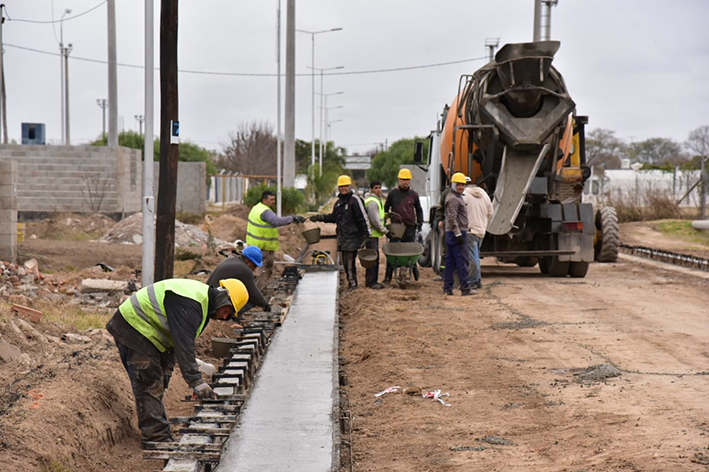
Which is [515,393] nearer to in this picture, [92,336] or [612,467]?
[612,467]

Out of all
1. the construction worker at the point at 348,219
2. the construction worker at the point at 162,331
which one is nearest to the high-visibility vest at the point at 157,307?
the construction worker at the point at 162,331

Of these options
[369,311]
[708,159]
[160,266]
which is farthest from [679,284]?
[708,159]

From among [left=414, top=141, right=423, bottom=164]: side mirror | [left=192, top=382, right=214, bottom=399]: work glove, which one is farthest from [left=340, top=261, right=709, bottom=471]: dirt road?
[left=414, top=141, right=423, bottom=164]: side mirror

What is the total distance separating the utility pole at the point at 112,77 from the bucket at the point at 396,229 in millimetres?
19479

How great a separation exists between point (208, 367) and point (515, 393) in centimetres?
301

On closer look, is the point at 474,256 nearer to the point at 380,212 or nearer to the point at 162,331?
the point at 380,212

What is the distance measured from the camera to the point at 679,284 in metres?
17.0

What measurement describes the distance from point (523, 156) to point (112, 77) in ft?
67.8

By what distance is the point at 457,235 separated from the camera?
14586 mm

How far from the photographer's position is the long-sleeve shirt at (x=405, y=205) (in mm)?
15570

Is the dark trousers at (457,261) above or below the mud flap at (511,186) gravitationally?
below

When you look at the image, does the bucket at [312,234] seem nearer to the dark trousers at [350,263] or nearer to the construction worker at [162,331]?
the dark trousers at [350,263]

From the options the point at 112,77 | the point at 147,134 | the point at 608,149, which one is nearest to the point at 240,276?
the point at 147,134

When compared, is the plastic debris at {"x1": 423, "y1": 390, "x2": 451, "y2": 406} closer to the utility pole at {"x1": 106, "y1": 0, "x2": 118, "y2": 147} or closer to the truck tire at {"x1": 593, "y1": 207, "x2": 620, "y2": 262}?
the truck tire at {"x1": 593, "y1": 207, "x2": 620, "y2": 262}
